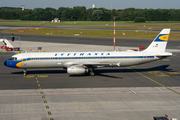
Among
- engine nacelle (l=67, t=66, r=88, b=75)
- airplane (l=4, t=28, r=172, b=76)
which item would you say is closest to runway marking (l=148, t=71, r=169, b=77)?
airplane (l=4, t=28, r=172, b=76)

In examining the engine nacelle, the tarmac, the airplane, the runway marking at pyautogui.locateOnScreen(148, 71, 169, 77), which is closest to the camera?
the tarmac

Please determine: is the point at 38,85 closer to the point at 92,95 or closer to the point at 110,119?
the point at 92,95

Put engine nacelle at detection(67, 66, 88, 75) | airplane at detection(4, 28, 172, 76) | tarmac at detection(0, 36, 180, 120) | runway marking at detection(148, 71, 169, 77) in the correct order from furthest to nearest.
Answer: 1. runway marking at detection(148, 71, 169, 77)
2. airplane at detection(4, 28, 172, 76)
3. engine nacelle at detection(67, 66, 88, 75)
4. tarmac at detection(0, 36, 180, 120)

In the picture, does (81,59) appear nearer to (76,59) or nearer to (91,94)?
(76,59)

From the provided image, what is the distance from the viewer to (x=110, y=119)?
864 inches

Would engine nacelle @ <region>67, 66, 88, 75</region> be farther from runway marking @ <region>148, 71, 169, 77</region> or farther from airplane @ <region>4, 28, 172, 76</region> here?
runway marking @ <region>148, 71, 169, 77</region>

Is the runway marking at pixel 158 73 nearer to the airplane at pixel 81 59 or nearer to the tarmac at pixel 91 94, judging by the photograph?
the tarmac at pixel 91 94

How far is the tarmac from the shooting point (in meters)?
23.4

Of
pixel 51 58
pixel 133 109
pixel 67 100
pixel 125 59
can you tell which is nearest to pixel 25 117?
pixel 67 100

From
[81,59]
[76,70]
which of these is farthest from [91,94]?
[81,59]

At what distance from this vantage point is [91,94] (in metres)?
29.7

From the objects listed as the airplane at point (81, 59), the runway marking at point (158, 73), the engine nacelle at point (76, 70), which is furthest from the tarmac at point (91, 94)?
the airplane at point (81, 59)

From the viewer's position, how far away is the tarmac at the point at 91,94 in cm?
2339

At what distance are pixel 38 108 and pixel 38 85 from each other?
31.0 ft
